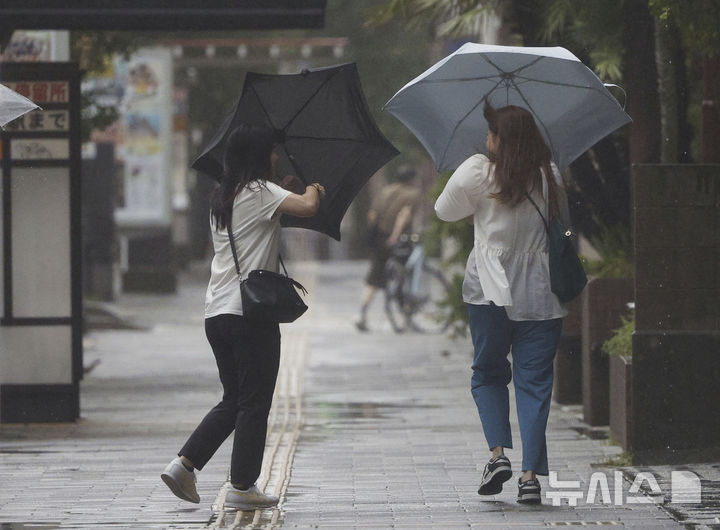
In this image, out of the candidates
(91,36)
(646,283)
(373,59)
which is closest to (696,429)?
(646,283)

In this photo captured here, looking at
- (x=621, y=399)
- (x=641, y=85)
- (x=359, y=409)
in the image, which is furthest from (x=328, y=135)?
(x=359, y=409)

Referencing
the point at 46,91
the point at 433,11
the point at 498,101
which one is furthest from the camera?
the point at 433,11

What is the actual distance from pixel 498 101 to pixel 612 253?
3.24m

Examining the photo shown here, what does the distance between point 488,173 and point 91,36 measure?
321 inches

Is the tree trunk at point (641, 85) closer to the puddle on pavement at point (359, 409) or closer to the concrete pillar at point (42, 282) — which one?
the puddle on pavement at point (359, 409)

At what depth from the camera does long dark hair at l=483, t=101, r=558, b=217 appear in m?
6.73

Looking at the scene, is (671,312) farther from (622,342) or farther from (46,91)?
(46,91)

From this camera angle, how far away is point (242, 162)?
263 inches

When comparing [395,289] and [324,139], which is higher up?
[324,139]

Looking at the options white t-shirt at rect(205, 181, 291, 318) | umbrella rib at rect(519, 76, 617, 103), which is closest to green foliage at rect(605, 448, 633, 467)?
umbrella rib at rect(519, 76, 617, 103)

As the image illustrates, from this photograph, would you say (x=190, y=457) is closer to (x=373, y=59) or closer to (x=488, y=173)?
(x=488, y=173)

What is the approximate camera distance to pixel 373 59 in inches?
1446

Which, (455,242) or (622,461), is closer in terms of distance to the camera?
(622,461)

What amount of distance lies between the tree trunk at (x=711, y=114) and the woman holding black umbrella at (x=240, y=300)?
2969 mm
